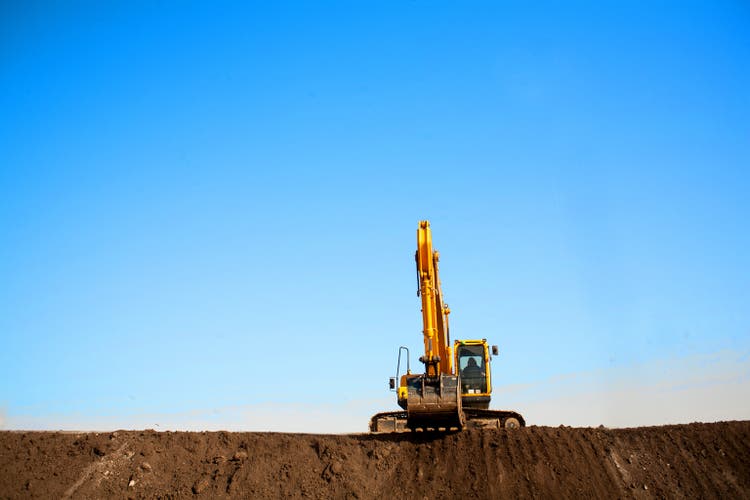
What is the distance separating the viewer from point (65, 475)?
18.7 m

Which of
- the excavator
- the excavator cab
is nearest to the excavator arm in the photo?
the excavator

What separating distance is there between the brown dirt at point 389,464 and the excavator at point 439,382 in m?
1.34

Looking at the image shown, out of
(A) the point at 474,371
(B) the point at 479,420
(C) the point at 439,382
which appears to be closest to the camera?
(C) the point at 439,382

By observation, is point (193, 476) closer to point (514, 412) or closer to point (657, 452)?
point (514, 412)

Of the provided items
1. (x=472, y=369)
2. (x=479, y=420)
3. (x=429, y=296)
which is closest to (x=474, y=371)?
(x=472, y=369)

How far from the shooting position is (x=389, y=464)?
19094 millimetres

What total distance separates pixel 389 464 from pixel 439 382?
2907 millimetres

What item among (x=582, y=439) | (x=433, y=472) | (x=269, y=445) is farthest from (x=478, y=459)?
(x=269, y=445)

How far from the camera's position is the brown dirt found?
17938mm

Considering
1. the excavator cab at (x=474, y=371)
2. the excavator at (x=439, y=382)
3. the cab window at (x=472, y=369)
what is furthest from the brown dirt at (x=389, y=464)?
the cab window at (x=472, y=369)

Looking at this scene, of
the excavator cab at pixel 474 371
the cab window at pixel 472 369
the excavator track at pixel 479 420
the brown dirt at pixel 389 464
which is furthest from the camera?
the cab window at pixel 472 369

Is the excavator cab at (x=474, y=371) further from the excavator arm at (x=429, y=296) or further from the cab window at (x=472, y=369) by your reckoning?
the excavator arm at (x=429, y=296)

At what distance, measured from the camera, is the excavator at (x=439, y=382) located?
719 inches

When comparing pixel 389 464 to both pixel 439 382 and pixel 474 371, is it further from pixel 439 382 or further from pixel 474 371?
pixel 474 371
